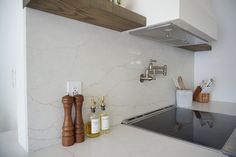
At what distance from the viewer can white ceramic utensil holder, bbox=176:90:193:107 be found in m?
1.50

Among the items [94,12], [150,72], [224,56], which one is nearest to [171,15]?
[94,12]

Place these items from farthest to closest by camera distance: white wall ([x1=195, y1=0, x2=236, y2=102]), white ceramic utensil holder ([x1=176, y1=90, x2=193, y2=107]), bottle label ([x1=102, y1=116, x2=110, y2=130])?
white wall ([x1=195, y1=0, x2=236, y2=102])
white ceramic utensil holder ([x1=176, y1=90, x2=193, y2=107])
bottle label ([x1=102, y1=116, x2=110, y2=130])

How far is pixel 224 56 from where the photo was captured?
175cm

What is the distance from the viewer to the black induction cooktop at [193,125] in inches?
30.5

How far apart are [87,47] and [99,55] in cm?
9

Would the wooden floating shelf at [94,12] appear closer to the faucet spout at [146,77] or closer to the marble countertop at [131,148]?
the faucet spout at [146,77]

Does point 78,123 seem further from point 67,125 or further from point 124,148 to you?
point 124,148

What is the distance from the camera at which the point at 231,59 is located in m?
1.71

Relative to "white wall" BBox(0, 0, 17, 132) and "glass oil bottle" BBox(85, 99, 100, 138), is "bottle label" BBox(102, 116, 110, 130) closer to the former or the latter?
"glass oil bottle" BBox(85, 99, 100, 138)

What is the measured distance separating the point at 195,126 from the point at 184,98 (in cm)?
58

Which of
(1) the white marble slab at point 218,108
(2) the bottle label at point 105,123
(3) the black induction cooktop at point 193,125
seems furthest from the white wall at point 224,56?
(2) the bottle label at point 105,123

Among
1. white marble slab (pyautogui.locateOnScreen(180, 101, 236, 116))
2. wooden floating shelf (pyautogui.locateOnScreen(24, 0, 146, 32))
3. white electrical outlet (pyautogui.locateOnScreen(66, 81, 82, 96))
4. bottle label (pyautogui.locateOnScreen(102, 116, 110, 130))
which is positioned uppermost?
wooden floating shelf (pyautogui.locateOnScreen(24, 0, 146, 32))

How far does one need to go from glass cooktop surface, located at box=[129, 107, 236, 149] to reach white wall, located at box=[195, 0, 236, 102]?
669 mm

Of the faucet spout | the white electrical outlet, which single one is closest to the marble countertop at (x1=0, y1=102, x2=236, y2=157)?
the white electrical outlet
